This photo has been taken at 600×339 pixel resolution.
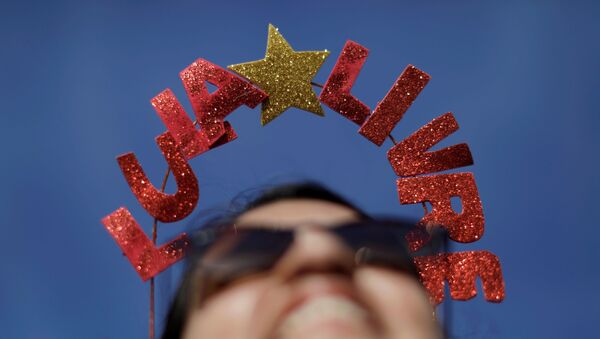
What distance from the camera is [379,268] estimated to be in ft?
3.50

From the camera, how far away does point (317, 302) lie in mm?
966

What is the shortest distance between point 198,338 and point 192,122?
47cm

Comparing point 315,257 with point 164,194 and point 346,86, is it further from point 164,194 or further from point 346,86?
point 346,86

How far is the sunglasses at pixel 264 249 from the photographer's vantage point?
1.04 metres

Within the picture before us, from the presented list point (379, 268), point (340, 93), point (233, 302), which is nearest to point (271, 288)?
point (233, 302)

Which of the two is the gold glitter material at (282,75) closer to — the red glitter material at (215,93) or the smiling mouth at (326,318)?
the red glitter material at (215,93)

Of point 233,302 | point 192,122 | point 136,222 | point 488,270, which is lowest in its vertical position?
point 488,270

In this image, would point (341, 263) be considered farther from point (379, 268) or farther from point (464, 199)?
point (464, 199)

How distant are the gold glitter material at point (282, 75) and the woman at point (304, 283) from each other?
1.02 feet

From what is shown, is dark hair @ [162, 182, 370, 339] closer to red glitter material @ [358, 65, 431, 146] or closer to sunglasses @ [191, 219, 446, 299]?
sunglasses @ [191, 219, 446, 299]

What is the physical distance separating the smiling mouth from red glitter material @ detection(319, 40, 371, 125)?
0.54m

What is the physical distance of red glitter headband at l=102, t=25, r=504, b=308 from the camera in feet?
4.28

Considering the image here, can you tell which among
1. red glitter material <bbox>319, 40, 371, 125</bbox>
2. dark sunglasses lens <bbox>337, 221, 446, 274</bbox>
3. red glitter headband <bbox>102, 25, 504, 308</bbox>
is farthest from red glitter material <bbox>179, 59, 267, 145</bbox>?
dark sunglasses lens <bbox>337, 221, 446, 274</bbox>

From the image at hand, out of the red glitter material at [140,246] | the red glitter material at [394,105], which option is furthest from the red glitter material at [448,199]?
the red glitter material at [140,246]
